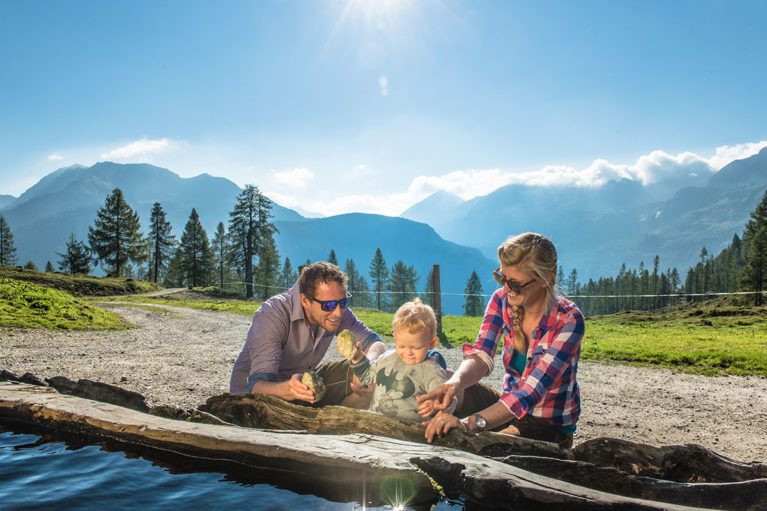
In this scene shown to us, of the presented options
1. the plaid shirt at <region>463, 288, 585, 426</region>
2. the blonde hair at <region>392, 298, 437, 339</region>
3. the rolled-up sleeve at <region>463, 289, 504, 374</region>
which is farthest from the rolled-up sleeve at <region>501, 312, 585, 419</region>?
the blonde hair at <region>392, 298, 437, 339</region>

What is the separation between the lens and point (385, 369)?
15.0ft

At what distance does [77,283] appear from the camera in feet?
138

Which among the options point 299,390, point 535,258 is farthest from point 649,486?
point 299,390

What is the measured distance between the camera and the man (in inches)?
189

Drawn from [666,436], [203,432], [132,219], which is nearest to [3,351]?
[203,432]

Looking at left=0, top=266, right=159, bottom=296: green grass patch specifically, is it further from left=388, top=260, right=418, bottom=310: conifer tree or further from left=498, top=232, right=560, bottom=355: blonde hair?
left=388, top=260, right=418, bottom=310: conifer tree

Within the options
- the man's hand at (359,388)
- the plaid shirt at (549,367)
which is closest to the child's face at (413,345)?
the plaid shirt at (549,367)

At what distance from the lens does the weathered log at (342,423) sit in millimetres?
4047

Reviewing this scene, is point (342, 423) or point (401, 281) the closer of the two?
point (342, 423)

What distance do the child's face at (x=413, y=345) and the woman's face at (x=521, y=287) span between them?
0.75m

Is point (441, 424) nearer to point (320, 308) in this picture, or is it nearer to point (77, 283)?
point (320, 308)

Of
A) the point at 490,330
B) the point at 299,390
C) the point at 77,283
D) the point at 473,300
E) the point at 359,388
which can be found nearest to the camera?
the point at 299,390

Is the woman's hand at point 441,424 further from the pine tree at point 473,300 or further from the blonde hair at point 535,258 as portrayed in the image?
the pine tree at point 473,300

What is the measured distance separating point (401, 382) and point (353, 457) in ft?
2.92
